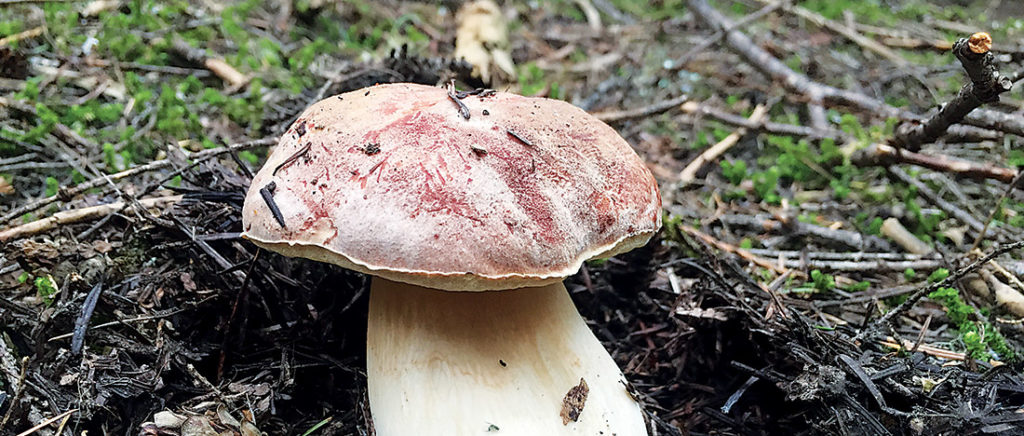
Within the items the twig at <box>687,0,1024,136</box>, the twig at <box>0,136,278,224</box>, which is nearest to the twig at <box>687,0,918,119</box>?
the twig at <box>687,0,1024,136</box>

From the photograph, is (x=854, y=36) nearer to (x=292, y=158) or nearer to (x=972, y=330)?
(x=972, y=330)

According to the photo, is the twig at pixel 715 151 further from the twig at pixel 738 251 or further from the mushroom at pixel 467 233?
the mushroom at pixel 467 233

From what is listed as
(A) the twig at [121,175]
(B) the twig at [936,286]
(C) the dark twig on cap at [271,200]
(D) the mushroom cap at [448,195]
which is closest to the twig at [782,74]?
(B) the twig at [936,286]

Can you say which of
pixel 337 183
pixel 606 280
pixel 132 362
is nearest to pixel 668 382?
pixel 606 280

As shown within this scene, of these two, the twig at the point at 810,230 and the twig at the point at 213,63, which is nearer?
the twig at the point at 810,230

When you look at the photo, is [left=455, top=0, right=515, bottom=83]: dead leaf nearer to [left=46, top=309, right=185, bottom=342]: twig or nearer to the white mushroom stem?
the white mushroom stem
